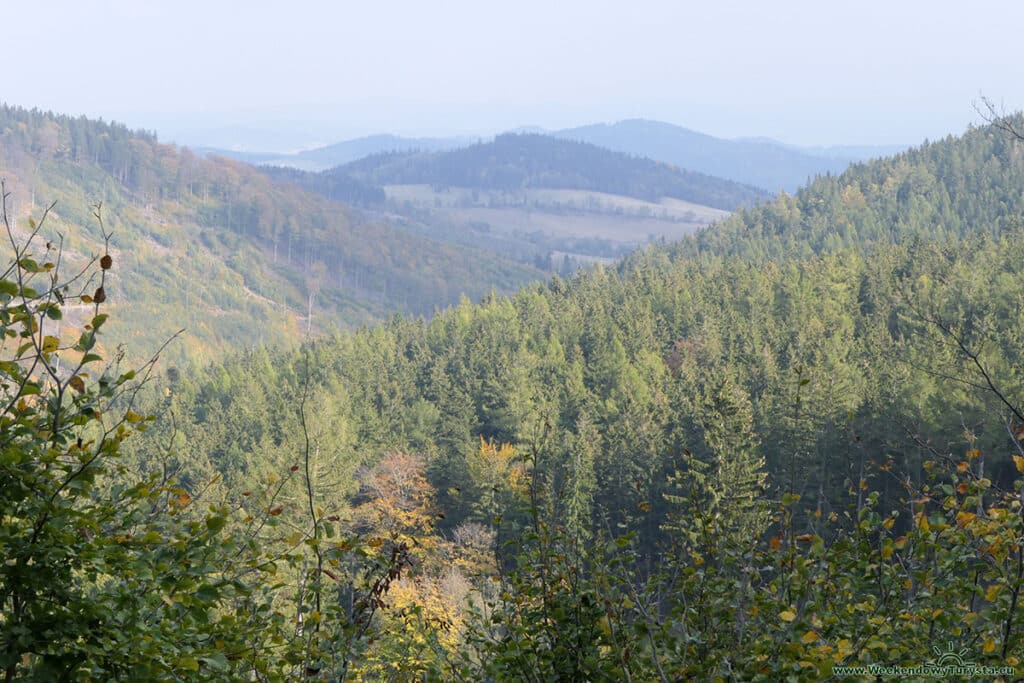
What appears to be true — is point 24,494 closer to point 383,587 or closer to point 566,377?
point 383,587

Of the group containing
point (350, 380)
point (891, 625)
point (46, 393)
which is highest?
point (46, 393)

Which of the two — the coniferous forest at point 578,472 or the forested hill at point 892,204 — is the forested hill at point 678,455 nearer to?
the coniferous forest at point 578,472

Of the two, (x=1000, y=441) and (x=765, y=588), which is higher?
(x=765, y=588)

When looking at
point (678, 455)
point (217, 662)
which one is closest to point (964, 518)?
point (217, 662)

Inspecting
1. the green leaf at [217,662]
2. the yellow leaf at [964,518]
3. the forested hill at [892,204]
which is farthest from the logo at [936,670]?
the forested hill at [892,204]

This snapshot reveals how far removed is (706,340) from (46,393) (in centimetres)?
6974

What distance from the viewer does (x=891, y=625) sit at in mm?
4852

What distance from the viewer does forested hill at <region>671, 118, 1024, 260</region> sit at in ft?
429

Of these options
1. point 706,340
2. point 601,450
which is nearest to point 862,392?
point 601,450

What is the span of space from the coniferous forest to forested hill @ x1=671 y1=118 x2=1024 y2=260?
0.68 m

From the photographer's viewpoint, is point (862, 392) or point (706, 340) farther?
point (706, 340)

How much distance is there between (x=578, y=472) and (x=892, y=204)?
14022cm

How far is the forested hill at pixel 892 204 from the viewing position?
429ft

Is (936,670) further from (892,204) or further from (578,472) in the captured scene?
(892,204)
